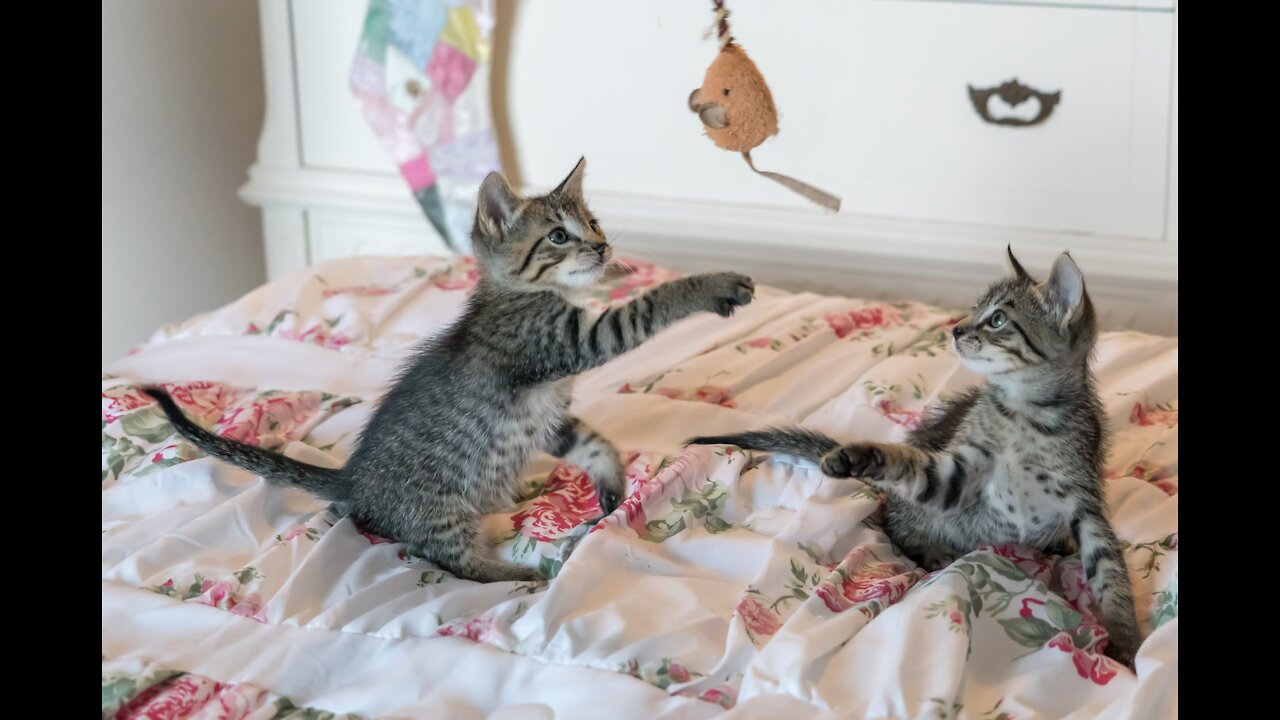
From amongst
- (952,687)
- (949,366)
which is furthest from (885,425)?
(952,687)

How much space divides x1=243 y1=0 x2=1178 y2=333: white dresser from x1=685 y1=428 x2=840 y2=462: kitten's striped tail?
647 millimetres

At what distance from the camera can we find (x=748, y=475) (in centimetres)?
135

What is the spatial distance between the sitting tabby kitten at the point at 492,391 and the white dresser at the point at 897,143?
22.9 inches

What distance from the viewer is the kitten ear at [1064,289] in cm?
113

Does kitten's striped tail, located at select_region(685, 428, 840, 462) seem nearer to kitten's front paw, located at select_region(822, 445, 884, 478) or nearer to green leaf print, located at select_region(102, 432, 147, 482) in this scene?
kitten's front paw, located at select_region(822, 445, 884, 478)

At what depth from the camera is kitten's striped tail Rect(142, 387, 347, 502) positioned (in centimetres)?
132

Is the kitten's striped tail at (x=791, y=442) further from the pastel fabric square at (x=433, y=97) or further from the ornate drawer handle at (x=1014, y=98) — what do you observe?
the pastel fabric square at (x=433, y=97)

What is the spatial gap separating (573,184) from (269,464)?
44 centimetres

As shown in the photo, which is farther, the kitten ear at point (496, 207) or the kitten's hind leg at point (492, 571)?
the kitten ear at point (496, 207)

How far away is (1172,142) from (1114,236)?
173 mm

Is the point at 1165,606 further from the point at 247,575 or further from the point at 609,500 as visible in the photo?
the point at 247,575

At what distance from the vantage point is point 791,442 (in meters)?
1.34

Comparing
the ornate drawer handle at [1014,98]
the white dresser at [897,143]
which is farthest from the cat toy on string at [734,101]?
the ornate drawer handle at [1014,98]
